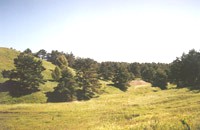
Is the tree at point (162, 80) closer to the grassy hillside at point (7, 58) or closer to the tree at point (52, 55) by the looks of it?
the grassy hillside at point (7, 58)

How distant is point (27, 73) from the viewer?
76.8 m

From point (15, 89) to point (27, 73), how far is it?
627cm

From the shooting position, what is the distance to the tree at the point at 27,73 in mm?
75438

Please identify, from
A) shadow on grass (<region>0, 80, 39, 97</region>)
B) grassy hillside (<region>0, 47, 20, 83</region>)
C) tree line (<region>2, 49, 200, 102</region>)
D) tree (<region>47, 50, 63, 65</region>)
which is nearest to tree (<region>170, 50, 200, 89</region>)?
tree line (<region>2, 49, 200, 102</region>)

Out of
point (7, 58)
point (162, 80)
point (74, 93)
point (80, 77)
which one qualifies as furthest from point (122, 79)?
point (7, 58)

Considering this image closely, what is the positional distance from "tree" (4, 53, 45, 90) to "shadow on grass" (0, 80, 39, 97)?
3.41 ft

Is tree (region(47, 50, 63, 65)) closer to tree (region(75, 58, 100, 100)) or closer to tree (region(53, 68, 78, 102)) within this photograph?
tree (region(75, 58, 100, 100))

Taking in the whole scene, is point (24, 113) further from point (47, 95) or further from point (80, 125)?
point (47, 95)

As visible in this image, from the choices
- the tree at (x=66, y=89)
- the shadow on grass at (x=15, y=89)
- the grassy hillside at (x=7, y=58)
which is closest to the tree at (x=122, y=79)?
the tree at (x=66, y=89)

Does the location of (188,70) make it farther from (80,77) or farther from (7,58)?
(7,58)

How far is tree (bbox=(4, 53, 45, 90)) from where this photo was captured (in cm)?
7544

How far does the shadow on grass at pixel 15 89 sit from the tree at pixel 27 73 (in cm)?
104

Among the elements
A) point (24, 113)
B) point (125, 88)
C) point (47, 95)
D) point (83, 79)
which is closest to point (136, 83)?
point (125, 88)

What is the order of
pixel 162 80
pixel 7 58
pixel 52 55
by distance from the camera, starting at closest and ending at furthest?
pixel 162 80 < pixel 7 58 < pixel 52 55
